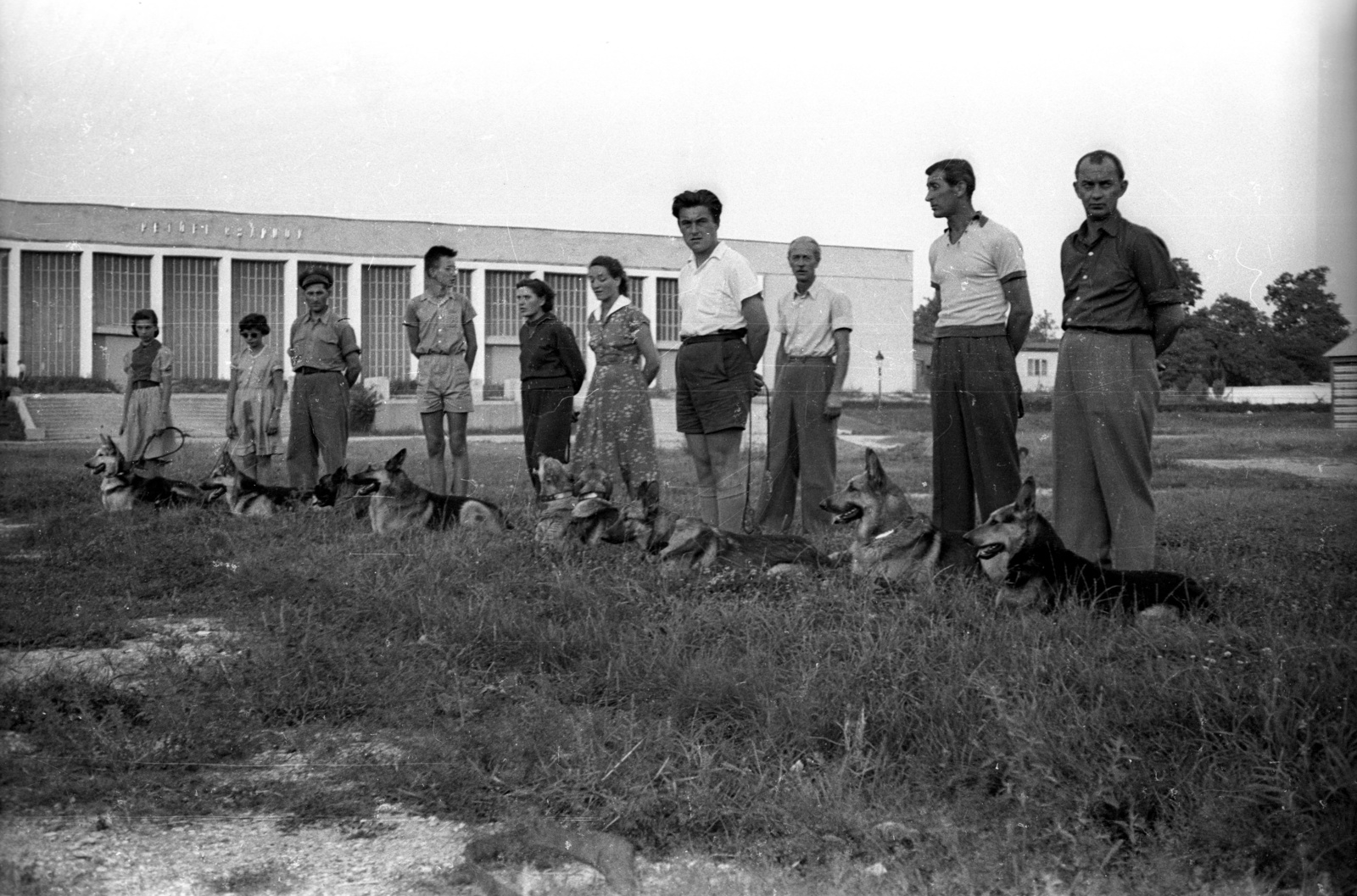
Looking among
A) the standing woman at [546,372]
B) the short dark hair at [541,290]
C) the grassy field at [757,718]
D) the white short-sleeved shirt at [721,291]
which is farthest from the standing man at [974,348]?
the short dark hair at [541,290]

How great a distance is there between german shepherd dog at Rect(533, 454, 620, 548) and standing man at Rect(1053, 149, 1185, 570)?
259 centimetres

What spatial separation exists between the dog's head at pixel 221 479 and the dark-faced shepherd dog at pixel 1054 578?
6.48 metres

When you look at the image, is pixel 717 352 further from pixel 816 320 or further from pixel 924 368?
pixel 924 368

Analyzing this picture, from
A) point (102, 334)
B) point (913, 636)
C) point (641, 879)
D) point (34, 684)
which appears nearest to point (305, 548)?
point (34, 684)

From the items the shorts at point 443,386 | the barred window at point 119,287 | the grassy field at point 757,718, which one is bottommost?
the grassy field at point 757,718

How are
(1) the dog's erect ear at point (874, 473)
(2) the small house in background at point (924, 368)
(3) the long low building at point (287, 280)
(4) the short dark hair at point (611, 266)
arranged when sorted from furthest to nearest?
(3) the long low building at point (287, 280)
(4) the short dark hair at point (611, 266)
(2) the small house in background at point (924, 368)
(1) the dog's erect ear at point (874, 473)

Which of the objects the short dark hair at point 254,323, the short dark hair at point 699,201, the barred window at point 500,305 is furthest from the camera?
the barred window at point 500,305

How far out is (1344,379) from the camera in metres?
7.54

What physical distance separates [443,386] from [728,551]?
3.90 meters

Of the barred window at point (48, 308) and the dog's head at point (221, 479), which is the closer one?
the dog's head at point (221, 479)

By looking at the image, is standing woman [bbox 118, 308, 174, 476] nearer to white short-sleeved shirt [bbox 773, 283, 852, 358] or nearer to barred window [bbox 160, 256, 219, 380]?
white short-sleeved shirt [bbox 773, 283, 852, 358]

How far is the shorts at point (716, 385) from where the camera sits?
7.69 meters

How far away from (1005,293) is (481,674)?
11.8ft

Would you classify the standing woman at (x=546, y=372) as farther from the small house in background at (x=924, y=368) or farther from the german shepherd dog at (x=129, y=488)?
the german shepherd dog at (x=129, y=488)
